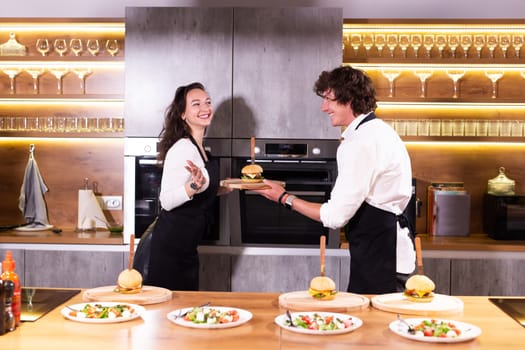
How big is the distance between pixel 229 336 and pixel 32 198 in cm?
300

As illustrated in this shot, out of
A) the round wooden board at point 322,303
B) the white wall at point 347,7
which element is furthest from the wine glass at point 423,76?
the round wooden board at point 322,303

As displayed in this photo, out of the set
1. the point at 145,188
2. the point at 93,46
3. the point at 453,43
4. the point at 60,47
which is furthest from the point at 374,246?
the point at 60,47

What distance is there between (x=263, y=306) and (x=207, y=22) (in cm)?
230

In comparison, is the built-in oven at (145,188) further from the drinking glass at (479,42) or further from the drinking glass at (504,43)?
the drinking glass at (504,43)

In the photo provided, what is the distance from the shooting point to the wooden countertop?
194cm

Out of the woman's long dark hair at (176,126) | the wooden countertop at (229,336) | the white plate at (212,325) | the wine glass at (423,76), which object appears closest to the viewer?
Answer: the wooden countertop at (229,336)

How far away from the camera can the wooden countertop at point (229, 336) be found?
1.94 m

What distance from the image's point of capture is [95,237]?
4258 mm

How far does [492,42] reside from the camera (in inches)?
179

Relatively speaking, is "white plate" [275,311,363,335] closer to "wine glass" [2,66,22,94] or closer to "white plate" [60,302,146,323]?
"white plate" [60,302,146,323]

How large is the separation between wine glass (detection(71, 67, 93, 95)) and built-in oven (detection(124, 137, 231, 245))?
77 centimetres

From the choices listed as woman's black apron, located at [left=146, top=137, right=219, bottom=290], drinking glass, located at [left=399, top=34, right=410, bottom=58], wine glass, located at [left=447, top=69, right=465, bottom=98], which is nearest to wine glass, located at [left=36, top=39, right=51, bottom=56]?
woman's black apron, located at [left=146, top=137, right=219, bottom=290]

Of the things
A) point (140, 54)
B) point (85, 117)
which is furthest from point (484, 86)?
point (85, 117)

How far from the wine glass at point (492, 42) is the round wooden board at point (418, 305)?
2.59 metres
